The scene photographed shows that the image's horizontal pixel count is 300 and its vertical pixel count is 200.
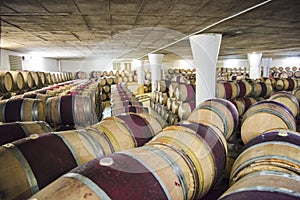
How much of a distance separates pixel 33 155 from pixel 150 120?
1.58 meters

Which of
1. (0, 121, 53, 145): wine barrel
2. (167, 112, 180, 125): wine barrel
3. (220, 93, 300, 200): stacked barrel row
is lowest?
(167, 112, 180, 125): wine barrel

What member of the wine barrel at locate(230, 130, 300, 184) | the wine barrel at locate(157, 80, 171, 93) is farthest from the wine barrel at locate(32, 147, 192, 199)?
the wine barrel at locate(157, 80, 171, 93)

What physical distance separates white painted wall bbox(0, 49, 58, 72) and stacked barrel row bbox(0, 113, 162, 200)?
350 inches

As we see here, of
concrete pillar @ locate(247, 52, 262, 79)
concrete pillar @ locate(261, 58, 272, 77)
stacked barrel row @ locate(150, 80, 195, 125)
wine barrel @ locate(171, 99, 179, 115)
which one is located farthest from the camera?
concrete pillar @ locate(261, 58, 272, 77)

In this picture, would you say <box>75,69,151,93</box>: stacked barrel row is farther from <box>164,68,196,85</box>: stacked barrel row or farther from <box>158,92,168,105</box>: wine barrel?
<box>158,92,168,105</box>: wine barrel

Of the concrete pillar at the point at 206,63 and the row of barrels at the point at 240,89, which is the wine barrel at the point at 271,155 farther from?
the row of barrels at the point at 240,89

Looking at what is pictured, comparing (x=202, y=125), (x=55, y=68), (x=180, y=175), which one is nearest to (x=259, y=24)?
(x=202, y=125)

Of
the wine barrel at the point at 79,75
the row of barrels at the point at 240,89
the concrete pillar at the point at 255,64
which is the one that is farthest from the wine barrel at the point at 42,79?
the concrete pillar at the point at 255,64

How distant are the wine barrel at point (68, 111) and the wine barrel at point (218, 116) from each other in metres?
1.89

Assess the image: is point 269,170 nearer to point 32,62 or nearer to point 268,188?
point 268,188

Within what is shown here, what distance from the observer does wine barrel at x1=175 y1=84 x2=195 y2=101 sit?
698 cm

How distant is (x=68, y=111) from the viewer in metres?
3.84

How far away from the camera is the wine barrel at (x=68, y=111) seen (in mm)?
3828

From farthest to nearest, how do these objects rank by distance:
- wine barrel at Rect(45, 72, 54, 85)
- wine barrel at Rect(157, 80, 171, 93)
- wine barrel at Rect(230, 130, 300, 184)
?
wine barrel at Rect(157, 80, 171, 93) < wine barrel at Rect(45, 72, 54, 85) < wine barrel at Rect(230, 130, 300, 184)
